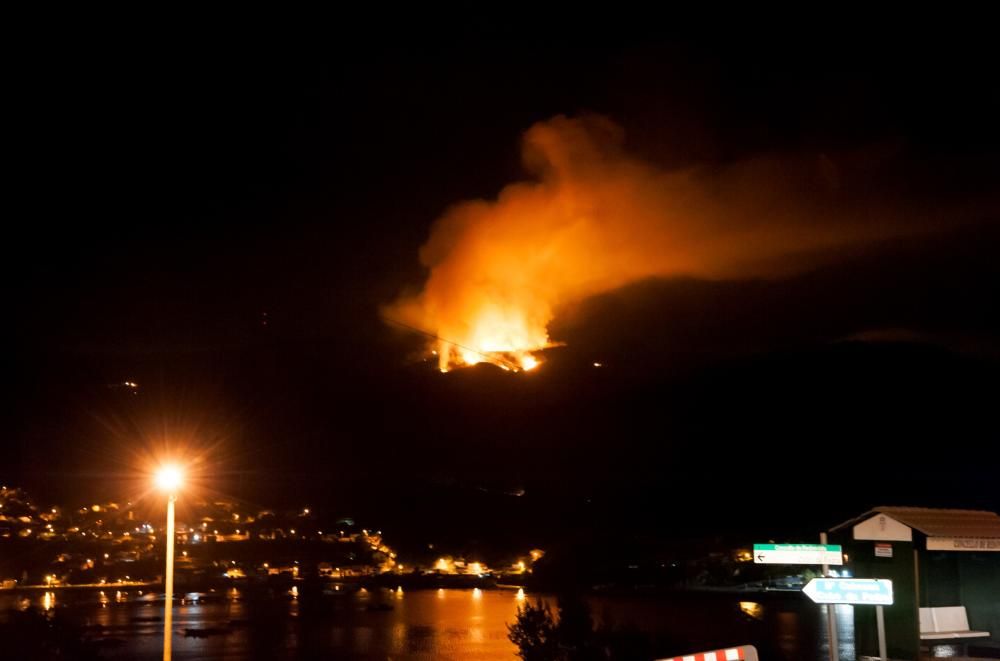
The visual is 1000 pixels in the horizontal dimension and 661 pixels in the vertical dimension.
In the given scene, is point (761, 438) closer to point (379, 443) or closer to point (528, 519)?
point (528, 519)

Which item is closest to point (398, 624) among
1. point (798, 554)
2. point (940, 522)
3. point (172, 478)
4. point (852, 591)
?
point (172, 478)

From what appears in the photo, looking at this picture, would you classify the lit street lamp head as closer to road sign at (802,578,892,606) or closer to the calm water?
the calm water

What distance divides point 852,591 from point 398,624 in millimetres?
37495

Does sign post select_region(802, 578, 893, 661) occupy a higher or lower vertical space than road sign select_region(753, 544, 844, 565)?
lower

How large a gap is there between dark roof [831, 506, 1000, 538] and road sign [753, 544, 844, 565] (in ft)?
20.1

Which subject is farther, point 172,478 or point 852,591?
point 172,478

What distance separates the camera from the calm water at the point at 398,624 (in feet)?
101

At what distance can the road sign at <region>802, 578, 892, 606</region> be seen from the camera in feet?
40.4

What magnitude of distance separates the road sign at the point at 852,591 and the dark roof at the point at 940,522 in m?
7.70

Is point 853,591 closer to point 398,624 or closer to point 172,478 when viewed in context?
point 172,478

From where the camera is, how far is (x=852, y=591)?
1239 centimetres

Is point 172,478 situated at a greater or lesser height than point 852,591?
greater

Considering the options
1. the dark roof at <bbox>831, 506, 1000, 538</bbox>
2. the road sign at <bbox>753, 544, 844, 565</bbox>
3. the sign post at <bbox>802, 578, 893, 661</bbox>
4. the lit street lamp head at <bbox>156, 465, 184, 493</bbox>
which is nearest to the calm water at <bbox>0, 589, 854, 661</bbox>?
the dark roof at <bbox>831, 506, 1000, 538</bbox>

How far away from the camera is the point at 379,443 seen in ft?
526
